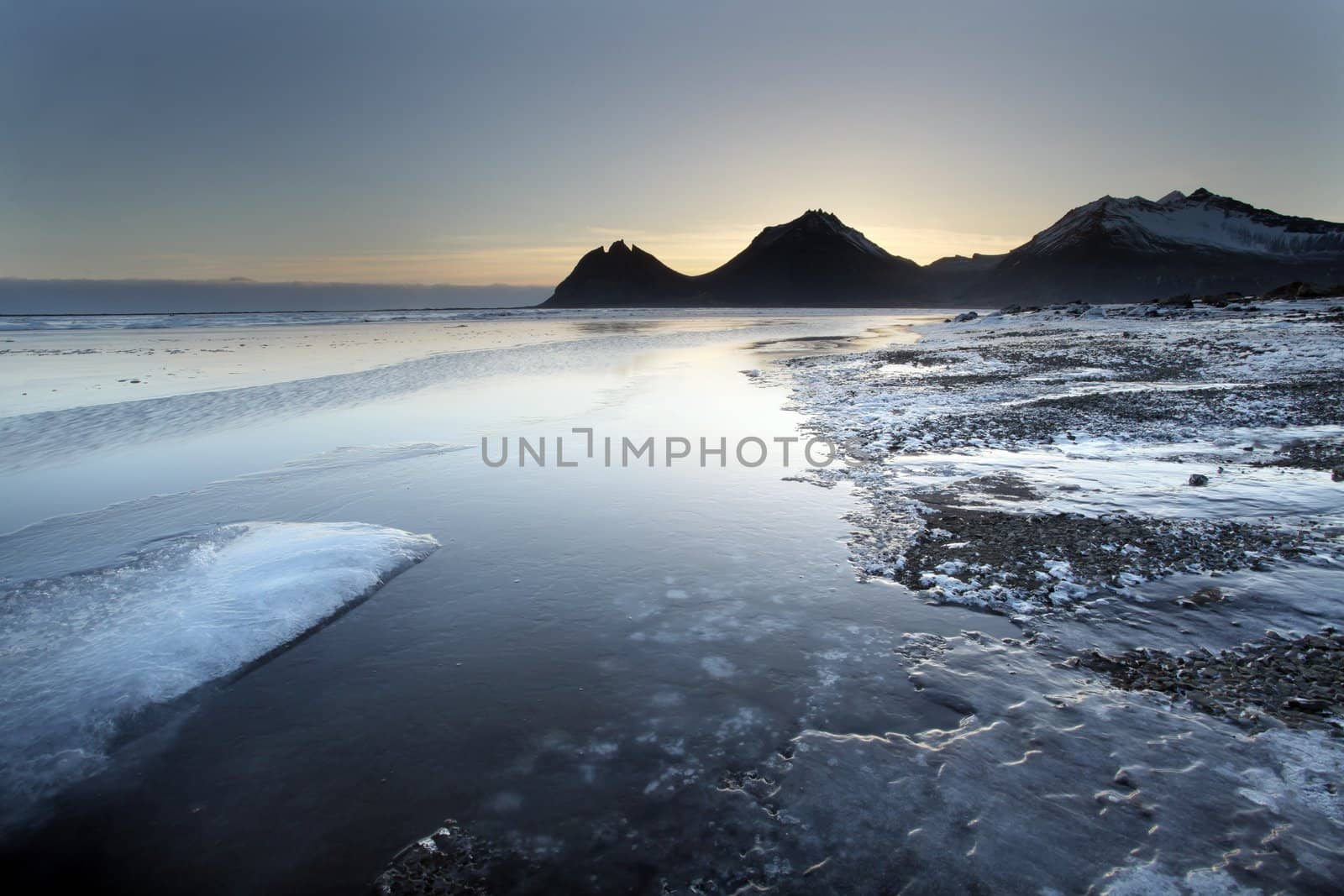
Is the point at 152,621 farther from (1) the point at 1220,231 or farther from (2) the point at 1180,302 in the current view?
(1) the point at 1220,231

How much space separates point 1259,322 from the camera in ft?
103

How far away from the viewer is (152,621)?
566 cm

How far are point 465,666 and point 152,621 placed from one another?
3055 mm

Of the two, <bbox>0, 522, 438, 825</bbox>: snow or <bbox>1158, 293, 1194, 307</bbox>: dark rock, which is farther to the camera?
<bbox>1158, 293, 1194, 307</bbox>: dark rock

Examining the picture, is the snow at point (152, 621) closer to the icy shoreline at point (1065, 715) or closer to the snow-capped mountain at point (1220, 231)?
the icy shoreline at point (1065, 715)

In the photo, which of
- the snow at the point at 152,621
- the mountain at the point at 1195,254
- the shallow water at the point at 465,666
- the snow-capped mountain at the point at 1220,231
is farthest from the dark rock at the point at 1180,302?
the snow-capped mountain at the point at 1220,231

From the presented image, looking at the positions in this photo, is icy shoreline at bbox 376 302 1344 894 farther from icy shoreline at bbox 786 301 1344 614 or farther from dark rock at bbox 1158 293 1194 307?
dark rock at bbox 1158 293 1194 307

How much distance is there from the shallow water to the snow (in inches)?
2.4

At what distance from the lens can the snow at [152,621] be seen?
427 cm

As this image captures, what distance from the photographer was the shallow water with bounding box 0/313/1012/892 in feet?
11.3

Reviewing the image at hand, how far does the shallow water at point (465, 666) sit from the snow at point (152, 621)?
0.06m

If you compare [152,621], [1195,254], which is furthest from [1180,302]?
[1195,254]

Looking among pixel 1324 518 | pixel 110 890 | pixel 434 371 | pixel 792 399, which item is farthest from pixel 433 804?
pixel 434 371

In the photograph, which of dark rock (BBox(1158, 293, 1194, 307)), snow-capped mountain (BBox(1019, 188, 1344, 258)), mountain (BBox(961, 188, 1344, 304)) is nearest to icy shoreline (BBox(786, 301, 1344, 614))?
dark rock (BBox(1158, 293, 1194, 307))
